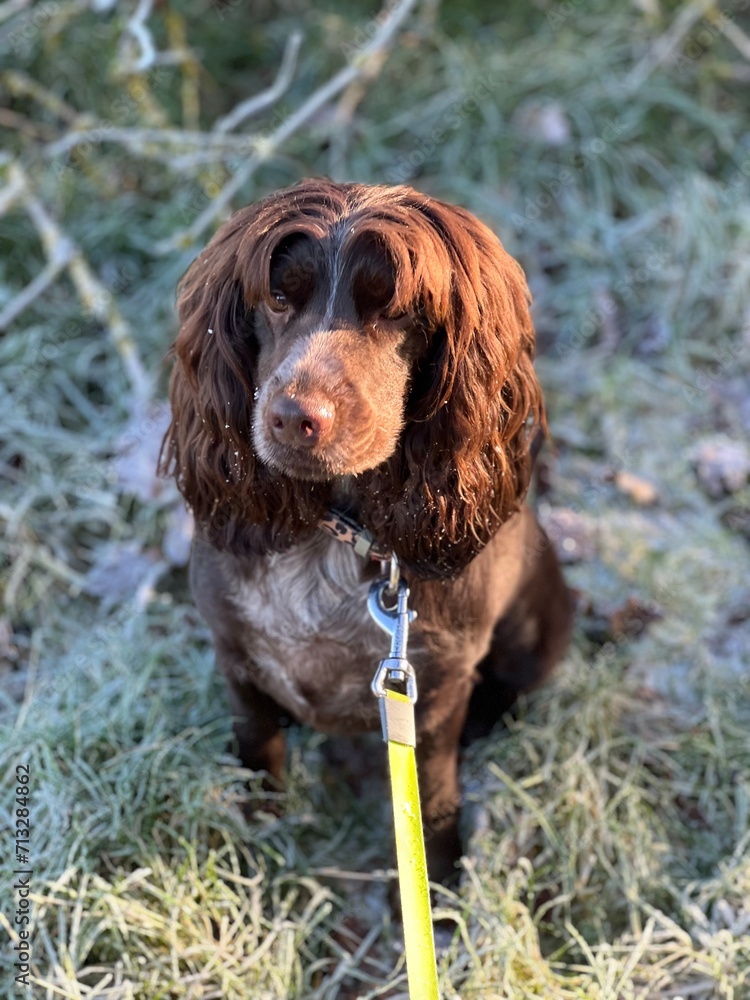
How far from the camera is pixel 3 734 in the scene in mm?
2900

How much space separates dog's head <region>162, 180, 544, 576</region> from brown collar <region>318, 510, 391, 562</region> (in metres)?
0.03

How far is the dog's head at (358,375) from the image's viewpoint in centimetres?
192

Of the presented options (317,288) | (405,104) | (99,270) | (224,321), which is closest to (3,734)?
(224,321)

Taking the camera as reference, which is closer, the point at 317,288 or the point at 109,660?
the point at 317,288

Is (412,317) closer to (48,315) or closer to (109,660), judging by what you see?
(109,660)

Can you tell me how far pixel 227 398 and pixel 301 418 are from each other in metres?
0.35

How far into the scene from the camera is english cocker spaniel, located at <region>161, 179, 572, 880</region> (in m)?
1.94

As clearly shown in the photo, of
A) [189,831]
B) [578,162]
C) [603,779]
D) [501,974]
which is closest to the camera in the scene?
[501,974]

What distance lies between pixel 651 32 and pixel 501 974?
15.8ft

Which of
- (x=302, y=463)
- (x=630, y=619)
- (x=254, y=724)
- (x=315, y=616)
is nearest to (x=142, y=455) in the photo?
(x=254, y=724)

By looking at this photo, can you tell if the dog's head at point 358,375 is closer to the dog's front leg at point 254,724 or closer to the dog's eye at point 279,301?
the dog's eye at point 279,301

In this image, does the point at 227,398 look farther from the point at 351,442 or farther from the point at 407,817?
the point at 407,817

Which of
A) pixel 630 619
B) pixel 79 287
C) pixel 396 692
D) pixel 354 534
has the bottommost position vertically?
pixel 630 619

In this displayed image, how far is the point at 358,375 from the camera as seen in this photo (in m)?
1.94
